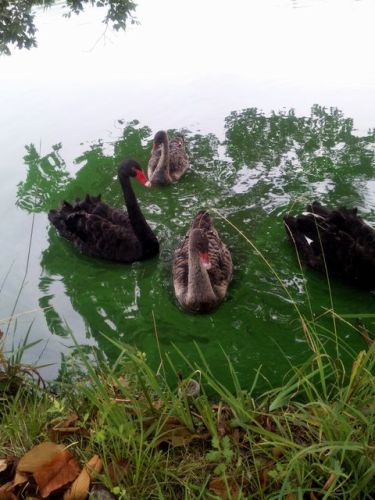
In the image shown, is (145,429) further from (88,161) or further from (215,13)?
(215,13)

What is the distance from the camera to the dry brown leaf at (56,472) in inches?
59.1

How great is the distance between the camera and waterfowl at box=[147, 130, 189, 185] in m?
5.00

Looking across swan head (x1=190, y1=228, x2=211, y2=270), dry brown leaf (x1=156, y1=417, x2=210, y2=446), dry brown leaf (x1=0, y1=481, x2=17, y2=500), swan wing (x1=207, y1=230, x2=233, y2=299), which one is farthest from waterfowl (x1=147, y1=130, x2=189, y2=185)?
dry brown leaf (x1=0, y1=481, x2=17, y2=500)

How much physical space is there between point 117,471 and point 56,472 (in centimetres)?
20

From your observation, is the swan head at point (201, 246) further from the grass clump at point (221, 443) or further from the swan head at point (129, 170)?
the grass clump at point (221, 443)

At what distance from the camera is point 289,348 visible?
296 cm

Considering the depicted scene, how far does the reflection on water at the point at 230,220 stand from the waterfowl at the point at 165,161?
125mm

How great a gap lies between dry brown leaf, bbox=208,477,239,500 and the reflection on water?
1.26 meters

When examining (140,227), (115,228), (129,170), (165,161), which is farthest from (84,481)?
(165,161)

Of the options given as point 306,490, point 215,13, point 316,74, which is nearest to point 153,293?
point 306,490

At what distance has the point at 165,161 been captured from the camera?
4977mm

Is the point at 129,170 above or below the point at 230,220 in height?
above

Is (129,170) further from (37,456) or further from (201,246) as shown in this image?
(37,456)

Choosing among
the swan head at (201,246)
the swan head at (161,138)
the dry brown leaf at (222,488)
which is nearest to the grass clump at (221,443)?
the dry brown leaf at (222,488)
